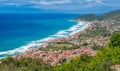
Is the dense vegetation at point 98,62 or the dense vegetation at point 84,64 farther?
the dense vegetation at point 84,64

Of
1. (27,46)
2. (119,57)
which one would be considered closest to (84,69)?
(119,57)

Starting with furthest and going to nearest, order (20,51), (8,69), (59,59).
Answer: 1. (20,51)
2. (59,59)
3. (8,69)

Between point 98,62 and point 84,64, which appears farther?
point 84,64

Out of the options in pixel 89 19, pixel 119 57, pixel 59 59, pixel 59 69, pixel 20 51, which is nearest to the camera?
pixel 59 69

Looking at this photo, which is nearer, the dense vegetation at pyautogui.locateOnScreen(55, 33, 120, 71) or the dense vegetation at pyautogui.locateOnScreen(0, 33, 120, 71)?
the dense vegetation at pyautogui.locateOnScreen(55, 33, 120, 71)

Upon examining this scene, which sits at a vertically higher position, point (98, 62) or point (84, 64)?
point (98, 62)

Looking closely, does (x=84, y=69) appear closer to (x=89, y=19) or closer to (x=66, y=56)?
(x=66, y=56)

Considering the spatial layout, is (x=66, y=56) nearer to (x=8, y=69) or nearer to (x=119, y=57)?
(x=119, y=57)

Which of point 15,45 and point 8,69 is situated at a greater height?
point 8,69

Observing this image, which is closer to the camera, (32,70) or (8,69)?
(8,69)

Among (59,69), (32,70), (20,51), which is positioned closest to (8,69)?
(59,69)
